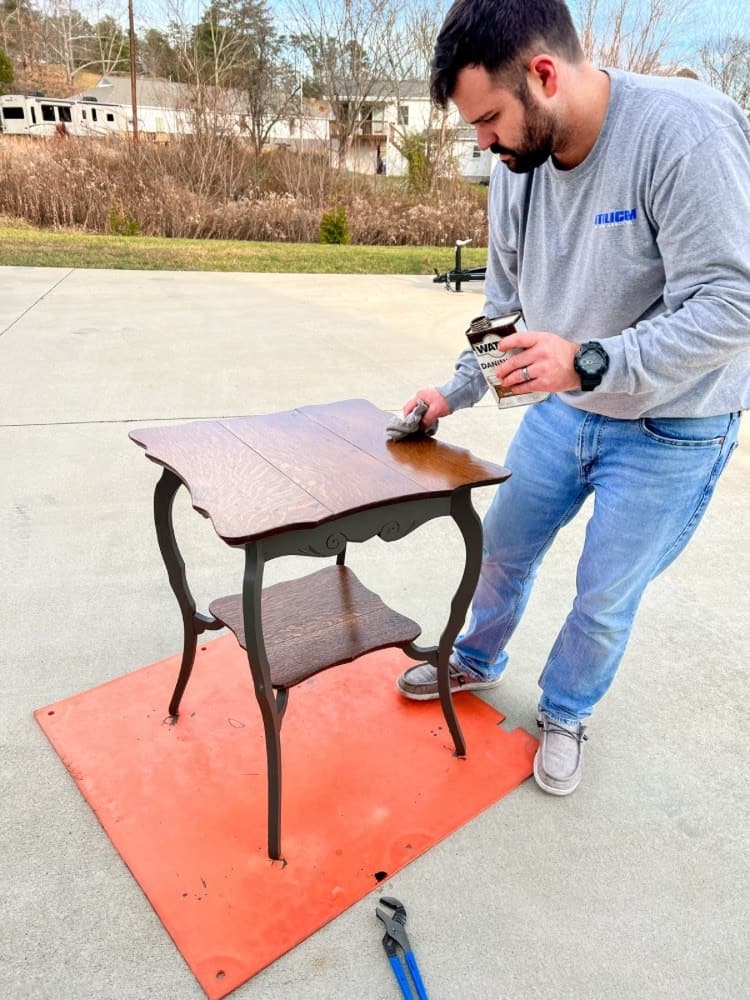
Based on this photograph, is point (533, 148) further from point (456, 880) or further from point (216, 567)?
point (216, 567)

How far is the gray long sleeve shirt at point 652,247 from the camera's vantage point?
1.22m

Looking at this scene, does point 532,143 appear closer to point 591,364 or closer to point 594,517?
point 591,364

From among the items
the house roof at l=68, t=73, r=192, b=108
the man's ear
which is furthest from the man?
the house roof at l=68, t=73, r=192, b=108

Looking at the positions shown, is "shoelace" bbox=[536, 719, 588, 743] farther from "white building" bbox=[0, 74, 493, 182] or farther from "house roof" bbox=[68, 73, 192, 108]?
"house roof" bbox=[68, 73, 192, 108]

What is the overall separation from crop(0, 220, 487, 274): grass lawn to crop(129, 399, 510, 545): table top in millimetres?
7309

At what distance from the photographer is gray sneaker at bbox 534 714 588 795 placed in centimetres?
175

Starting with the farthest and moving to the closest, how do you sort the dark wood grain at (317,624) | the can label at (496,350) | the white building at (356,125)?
the white building at (356,125), the dark wood grain at (317,624), the can label at (496,350)

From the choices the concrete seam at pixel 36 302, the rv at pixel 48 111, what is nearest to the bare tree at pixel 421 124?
the concrete seam at pixel 36 302

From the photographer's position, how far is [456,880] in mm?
1524

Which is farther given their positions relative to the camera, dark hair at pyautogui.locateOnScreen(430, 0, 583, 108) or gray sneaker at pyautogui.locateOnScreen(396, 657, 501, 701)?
gray sneaker at pyautogui.locateOnScreen(396, 657, 501, 701)

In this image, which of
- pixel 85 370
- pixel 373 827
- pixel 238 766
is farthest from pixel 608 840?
pixel 85 370

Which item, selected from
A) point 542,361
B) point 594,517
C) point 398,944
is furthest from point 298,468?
point 398,944

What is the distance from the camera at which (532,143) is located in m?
1.32

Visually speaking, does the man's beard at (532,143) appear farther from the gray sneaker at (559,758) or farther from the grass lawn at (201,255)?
the grass lawn at (201,255)
